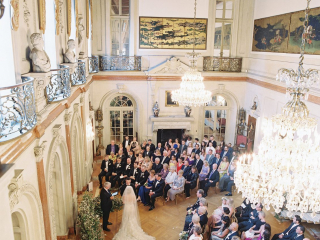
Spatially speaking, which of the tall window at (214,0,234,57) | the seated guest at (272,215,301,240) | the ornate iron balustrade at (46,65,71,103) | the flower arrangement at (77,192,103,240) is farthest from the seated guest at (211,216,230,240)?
the tall window at (214,0,234,57)

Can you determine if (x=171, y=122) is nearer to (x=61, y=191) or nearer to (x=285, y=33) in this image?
(x=285, y=33)

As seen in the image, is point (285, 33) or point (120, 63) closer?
point (285, 33)

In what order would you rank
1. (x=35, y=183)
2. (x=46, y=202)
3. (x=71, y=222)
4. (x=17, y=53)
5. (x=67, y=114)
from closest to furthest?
(x=17, y=53) < (x=35, y=183) < (x=46, y=202) < (x=67, y=114) < (x=71, y=222)

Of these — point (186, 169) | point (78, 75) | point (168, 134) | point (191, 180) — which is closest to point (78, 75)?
point (78, 75)

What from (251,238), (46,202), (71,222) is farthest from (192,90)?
(46,202)

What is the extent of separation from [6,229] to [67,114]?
419 centimetres

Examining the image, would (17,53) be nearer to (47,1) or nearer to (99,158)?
(47,1)

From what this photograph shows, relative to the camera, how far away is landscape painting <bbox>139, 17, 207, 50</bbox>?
551 inches

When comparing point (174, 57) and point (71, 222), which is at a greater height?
point (174, 57)

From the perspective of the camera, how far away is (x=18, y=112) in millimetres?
3471

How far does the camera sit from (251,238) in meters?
7.24

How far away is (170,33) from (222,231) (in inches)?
379

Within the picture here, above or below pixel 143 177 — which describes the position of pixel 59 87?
above

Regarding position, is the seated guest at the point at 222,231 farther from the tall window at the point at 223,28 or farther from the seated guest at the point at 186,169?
the tall window at the point at 223,28
